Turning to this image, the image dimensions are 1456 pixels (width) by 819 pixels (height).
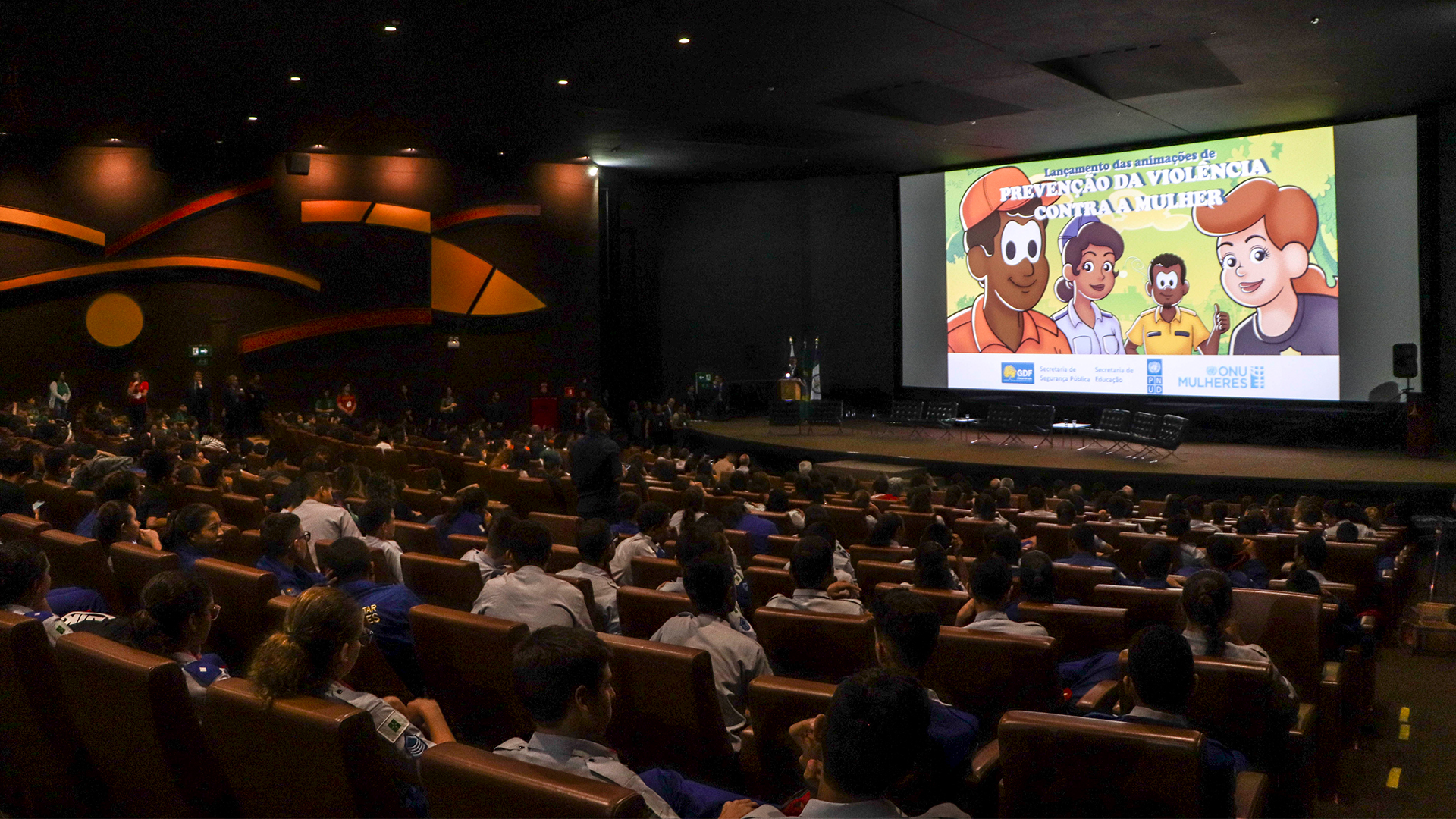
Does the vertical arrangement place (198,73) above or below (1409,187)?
above

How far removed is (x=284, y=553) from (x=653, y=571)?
5.05ft

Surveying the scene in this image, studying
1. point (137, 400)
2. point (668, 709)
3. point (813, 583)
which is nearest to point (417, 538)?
point (813, 583)

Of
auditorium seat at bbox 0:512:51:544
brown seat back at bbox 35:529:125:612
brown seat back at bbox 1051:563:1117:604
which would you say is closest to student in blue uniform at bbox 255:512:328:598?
brown seat back at bbox 35:529:125:612

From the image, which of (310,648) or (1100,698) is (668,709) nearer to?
(310,648)

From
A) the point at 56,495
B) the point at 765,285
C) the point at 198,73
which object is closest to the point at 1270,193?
the point at 765,285

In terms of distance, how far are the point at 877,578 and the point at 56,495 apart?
15.9ft

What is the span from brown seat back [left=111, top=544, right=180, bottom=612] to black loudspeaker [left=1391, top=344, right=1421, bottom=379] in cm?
1491

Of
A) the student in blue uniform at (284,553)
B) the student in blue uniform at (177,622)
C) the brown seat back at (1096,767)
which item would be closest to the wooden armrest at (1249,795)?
the brown seat back at (1096,767)

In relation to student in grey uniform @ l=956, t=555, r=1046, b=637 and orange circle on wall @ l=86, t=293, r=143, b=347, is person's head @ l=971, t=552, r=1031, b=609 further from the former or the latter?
orange circle on wall @ l=86, t=293, r=143, b=347

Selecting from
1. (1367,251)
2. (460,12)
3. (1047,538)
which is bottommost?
(1047,538)

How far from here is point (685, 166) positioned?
20.5 metres

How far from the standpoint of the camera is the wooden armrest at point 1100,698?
9.44ft

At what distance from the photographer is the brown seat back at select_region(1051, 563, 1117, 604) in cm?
489

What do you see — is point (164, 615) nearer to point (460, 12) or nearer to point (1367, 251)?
point (460, 12)
